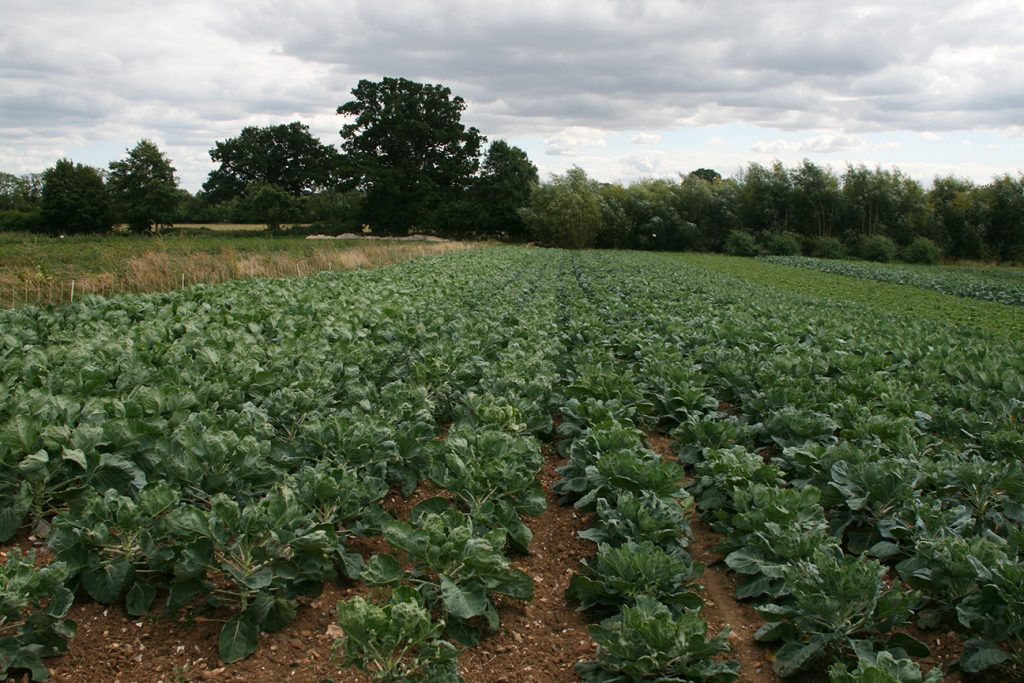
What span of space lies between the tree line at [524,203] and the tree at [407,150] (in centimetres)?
13

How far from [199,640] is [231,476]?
105 centimetres

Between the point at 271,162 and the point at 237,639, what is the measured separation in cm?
8992

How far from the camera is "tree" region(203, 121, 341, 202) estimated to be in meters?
84.6

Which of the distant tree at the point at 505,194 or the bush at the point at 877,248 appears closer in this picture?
the bush at the point at 877,248

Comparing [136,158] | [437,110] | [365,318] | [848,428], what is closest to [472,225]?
[437,110]

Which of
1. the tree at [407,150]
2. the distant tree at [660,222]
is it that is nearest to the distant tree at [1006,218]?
the distant tree at [660,222]

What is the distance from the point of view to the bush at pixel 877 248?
50.8m

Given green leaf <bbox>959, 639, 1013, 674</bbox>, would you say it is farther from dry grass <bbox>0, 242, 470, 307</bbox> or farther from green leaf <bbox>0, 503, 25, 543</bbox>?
dry grass <bbox>0, 242, 470, 307</bbox>

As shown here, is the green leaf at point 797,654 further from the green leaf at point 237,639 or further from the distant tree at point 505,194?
the distant tree at point 505,194

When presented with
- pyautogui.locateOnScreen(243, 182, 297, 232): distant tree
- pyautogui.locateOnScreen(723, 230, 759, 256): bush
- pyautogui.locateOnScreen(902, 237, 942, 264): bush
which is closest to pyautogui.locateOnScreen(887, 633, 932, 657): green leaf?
pyautogui.locateOnScreen(723, 230, 759, 256): bush

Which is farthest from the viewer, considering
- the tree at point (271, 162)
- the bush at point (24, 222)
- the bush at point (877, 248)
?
the tree at point (271, 162)

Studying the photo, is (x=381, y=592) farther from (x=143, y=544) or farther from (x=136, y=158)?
(x=136, y=158)

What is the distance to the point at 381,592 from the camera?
356cm

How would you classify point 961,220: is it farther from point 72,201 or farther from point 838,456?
point 72,201
